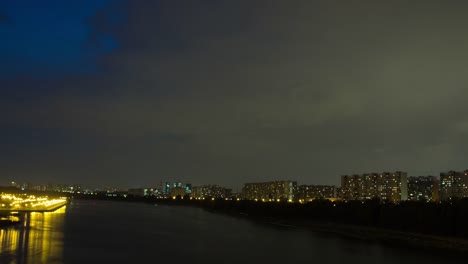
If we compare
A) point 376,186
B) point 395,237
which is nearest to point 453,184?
point 376,186

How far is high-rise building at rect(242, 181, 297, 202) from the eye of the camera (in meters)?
135

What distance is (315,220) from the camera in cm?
5772

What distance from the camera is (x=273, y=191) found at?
139 m

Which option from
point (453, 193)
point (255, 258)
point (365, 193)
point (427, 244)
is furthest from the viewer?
point (365, 193)

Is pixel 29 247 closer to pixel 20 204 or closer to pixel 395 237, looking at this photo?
pixel 395 237

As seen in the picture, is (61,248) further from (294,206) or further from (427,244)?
(294,206)

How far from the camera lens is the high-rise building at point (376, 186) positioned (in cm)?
9712

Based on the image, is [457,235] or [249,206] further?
[249,206]

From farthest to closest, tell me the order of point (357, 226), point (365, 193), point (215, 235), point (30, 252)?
point (365, 193) → point (357, 226) → point (215, 235) → point (30, 252)

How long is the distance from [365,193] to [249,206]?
3320cm

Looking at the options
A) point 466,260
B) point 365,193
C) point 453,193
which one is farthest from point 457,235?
point 365,193

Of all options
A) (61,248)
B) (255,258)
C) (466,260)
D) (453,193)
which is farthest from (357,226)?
(453,193)

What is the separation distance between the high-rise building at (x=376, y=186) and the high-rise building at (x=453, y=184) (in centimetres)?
746

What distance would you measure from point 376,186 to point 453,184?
54.8 feet
